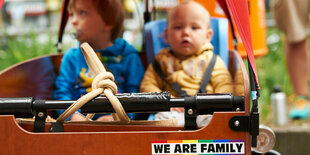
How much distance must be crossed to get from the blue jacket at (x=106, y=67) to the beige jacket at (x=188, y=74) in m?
0.10

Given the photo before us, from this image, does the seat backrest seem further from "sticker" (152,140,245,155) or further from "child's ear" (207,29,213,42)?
"sticker" (152,140,245,155)

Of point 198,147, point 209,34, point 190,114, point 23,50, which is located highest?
point 23,50

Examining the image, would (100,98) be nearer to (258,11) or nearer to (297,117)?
(258,11)

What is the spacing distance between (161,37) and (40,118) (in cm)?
144

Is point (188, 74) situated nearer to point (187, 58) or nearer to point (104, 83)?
point (187, 58)

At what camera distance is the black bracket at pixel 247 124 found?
1.46 m

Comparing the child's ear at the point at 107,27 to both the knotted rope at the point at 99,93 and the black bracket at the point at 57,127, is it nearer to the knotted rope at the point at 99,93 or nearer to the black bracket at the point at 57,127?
the knotted rope at the point at 99,93

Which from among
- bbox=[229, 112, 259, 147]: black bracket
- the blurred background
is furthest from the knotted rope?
the blurred background

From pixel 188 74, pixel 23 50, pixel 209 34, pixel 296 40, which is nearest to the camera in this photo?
Result: pixel 188 74

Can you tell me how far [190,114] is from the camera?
1.53 metres

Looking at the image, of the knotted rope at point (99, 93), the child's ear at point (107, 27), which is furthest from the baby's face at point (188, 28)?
the knotted rope at point (99, 93)

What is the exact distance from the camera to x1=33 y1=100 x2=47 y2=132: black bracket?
153 cm

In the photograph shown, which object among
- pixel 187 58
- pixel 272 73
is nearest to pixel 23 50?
pixel 187 58

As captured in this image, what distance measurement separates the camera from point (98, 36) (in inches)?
102
